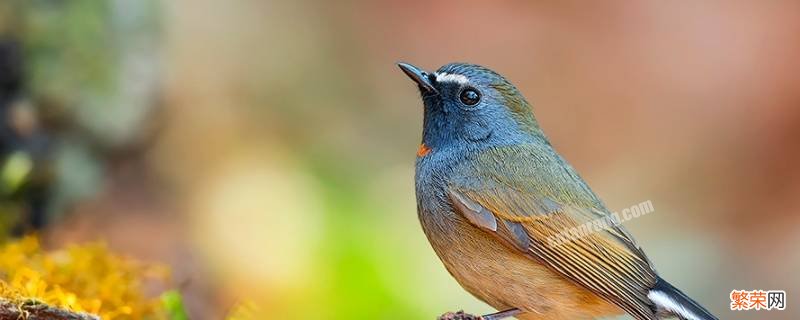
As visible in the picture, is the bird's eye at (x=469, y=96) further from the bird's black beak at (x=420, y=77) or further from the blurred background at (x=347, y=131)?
the blurred background at (x=347, y=131)

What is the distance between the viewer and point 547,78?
7203 millimetres

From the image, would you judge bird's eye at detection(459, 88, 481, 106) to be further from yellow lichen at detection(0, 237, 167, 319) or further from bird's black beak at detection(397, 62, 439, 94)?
yellow lichen at detection(0, 237, 167, 319)

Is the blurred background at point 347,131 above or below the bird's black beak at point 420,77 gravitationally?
above

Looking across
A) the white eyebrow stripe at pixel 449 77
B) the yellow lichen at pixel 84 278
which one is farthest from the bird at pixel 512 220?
the yellow lichen at pixel 84 278

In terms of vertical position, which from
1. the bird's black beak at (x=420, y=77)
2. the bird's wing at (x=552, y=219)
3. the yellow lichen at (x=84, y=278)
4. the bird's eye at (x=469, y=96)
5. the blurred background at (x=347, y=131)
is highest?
the blurred background at (x=347, y=131)

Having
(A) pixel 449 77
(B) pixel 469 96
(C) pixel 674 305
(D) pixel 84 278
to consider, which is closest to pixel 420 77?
(A) pixel 449 77

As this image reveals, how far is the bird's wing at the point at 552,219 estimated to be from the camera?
3.03 meters

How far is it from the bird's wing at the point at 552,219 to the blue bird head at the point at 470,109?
0.07 metres

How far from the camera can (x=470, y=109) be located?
3.30m

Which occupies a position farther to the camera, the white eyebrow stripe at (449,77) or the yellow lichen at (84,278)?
the white eyebrow stripe at (449,77)

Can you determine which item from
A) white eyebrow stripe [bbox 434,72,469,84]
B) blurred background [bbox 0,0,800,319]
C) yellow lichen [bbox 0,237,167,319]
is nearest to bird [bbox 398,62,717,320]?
white eyebrow stripe [bbox 434,72,469,84]

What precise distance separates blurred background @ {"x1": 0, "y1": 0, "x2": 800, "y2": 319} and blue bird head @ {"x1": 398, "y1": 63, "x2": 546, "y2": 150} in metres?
1.70

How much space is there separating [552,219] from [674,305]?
500 millimetres

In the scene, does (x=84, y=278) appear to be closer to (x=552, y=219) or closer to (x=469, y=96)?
(x=469, y=96)
